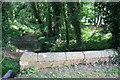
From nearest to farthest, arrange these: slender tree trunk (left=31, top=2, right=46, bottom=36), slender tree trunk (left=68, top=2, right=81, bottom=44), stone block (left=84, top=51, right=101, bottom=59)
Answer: stone block (left=84, top=51, right=101, bottom=59) < slender tree trunk (left=68, top=2, right=81, bottom=44) < slender tree trunk (left=31, top=2, right=46, bottom=36)

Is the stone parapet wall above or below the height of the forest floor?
above

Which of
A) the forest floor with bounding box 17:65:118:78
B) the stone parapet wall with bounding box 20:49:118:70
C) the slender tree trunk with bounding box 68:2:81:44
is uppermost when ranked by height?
the slender tree trunk with bounding box 68:2:81:44

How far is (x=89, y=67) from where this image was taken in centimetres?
269

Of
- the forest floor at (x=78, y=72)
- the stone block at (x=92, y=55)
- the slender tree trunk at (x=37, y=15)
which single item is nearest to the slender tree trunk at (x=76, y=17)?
the stone block at (x=92, y=55)

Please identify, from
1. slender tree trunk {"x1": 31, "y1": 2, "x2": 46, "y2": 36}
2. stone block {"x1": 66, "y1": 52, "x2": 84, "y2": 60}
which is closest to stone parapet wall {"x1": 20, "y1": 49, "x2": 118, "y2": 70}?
stone block {"x1": 66, "y1": 52, "x2": 84, "y2": 60}

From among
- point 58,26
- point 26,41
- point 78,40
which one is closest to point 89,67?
point 78,40

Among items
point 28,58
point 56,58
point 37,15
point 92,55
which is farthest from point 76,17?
point 37,15

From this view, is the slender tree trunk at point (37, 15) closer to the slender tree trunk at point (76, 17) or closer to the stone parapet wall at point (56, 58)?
the slender tree trunk at point (76, 17)

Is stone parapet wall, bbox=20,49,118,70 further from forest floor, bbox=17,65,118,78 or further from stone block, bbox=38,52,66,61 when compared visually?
forest floor, bbox=17,65,118,78

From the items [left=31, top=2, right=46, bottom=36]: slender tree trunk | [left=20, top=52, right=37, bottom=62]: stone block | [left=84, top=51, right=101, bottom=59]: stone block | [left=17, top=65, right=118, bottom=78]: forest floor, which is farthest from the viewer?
[left=31, top=2, right=46, bottom=36]: slender tree trunk

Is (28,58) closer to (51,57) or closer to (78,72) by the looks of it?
(51,57)

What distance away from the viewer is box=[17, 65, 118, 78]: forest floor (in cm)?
232

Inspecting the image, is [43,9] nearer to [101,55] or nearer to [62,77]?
[101,55]

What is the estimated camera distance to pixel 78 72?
8.04ft
